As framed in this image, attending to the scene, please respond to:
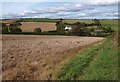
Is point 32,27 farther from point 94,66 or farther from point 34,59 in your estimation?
point 94,66

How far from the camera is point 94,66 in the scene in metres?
13.0

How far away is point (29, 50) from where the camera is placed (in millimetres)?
18688

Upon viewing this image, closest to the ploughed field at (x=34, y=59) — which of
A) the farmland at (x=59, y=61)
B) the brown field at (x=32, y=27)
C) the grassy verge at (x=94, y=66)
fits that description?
the farmland at (x=59, y=61)

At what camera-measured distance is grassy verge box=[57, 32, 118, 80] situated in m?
12.2

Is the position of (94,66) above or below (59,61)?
above

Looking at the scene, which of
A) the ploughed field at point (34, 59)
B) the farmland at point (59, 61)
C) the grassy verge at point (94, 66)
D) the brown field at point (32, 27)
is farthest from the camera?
the brown field at point (32, 27)

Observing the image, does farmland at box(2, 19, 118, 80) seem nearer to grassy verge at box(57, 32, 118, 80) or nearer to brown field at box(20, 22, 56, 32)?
grassy verge at box(57, 32, 118, 80)

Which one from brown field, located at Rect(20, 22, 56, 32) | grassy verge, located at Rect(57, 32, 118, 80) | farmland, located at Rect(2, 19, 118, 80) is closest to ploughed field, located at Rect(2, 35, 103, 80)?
farmland, located at Rect(2, 19, 118, 80)

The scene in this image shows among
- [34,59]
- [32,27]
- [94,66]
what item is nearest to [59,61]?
[34,59]

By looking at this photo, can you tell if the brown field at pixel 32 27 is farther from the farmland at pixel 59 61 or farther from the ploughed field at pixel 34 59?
the ploughed field at pixel 34 59

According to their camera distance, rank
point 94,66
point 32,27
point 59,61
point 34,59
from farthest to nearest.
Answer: point 32,27
point 34,59
point 59,61
point 94,66

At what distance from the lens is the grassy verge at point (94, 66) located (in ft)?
40.1

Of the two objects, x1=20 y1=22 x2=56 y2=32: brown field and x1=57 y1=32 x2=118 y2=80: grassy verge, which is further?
x1=20 y1=22 x2=56 y2=32: brown field

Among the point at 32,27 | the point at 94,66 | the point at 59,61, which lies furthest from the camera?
the point at 32,27
